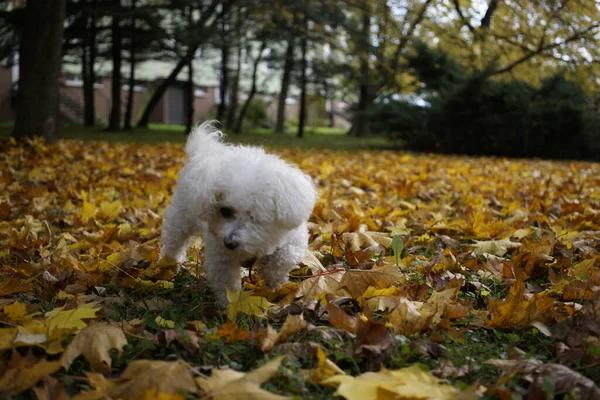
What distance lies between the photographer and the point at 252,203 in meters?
2.87

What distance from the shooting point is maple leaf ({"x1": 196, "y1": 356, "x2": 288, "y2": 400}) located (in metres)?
1.85

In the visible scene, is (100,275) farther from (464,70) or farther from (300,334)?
(464,70)

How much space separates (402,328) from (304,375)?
62cm

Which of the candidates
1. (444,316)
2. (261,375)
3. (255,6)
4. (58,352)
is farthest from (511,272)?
(255,6)

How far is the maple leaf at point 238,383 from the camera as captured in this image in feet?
6.08

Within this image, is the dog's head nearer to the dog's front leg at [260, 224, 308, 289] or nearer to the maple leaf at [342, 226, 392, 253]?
the dog's front leg at [260, 224, 308, 289]

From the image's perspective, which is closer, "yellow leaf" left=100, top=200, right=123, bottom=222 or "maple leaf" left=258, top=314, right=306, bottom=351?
"maple leaf" left=258, top=314, right=306, bottom=351

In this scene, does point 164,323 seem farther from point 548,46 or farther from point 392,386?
point 548,46

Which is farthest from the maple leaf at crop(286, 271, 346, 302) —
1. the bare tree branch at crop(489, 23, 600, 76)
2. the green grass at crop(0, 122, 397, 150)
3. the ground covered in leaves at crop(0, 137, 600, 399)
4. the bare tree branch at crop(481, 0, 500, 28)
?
the bare tree branch at crop(481, 0, 500, 28)

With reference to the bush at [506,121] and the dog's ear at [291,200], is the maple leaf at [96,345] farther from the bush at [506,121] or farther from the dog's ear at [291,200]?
the bush at [506,121]

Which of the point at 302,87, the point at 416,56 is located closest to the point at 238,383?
the point at 416,56

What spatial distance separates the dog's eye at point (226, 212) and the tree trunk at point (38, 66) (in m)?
9.00

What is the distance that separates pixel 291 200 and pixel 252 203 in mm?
206

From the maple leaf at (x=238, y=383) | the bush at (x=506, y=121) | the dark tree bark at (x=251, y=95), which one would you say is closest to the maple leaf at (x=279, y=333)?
the maple leaf at (x=238, y=383)
